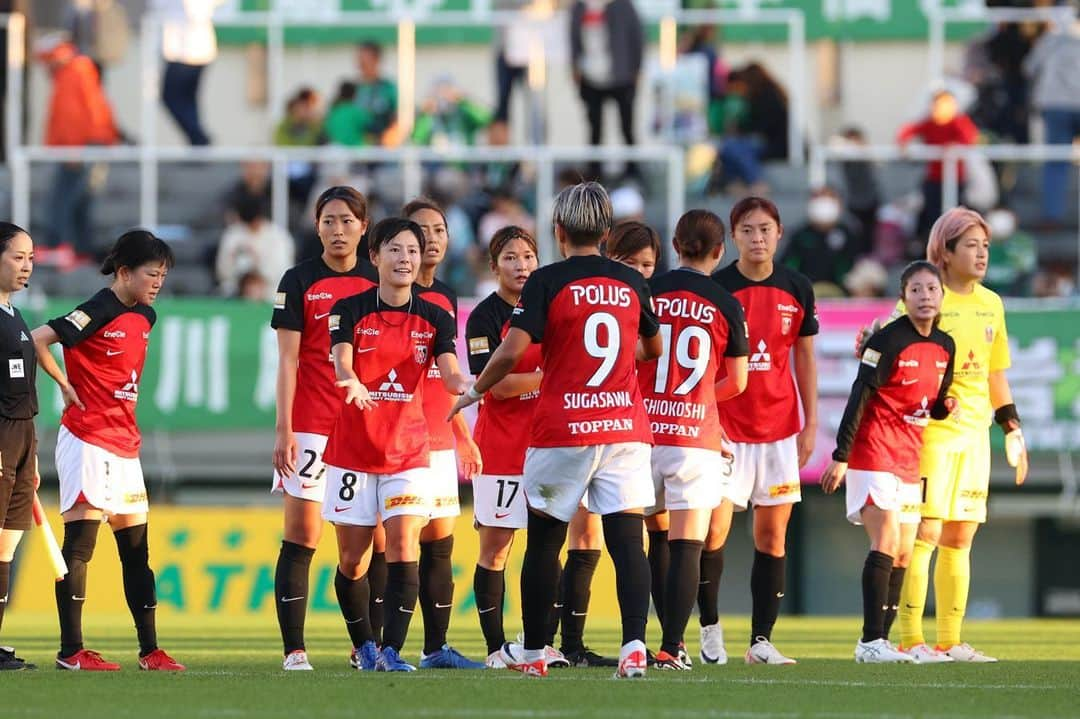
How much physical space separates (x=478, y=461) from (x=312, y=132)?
34.0 ft

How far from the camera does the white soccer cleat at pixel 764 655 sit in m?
10.3

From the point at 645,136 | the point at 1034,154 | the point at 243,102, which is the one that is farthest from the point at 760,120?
the point at 243,102

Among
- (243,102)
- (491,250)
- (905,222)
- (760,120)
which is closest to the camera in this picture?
(491,250)

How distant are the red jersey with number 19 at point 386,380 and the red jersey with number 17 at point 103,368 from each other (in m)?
1.08

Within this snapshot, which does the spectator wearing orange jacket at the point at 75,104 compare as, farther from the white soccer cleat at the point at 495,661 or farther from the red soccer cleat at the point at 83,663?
the white soccer cleat at the point at 495,661

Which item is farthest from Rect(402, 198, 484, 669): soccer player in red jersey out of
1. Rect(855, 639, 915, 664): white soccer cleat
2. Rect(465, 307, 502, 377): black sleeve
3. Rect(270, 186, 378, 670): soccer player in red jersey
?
Rect(855, 639, 915, 664): white soccer cleat

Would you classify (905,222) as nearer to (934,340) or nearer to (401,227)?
(934,340)

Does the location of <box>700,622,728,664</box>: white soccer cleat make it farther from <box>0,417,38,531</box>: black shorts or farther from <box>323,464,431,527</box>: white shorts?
<box>0,417,38,531</box>: black shorts

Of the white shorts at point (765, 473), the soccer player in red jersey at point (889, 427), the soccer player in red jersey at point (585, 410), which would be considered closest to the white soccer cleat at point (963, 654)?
A: the soccer player in red jersey at point (889, 427)

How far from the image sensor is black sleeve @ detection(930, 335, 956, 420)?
1063cm

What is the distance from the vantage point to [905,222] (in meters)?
18.7

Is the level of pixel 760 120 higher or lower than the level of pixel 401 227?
higher

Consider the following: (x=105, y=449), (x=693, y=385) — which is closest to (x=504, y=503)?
(x=693, y=385)

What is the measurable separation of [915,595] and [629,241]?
243cm
